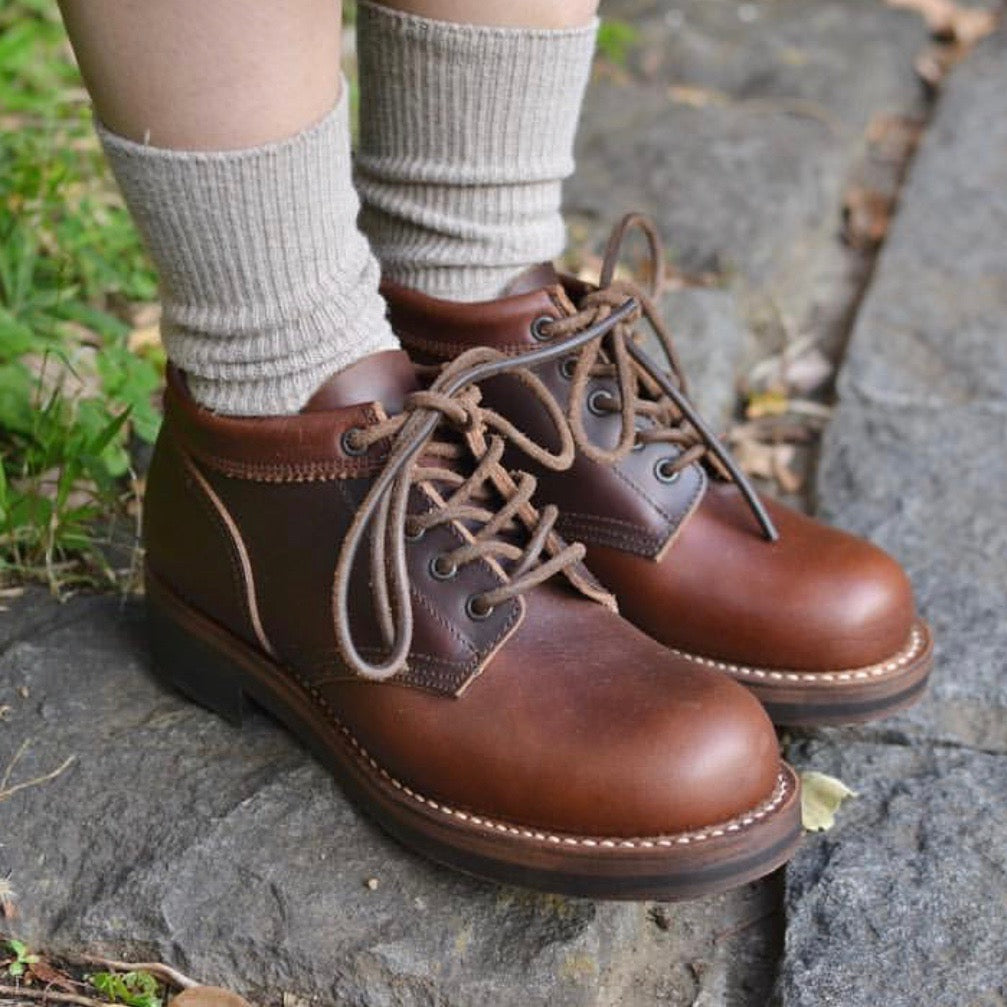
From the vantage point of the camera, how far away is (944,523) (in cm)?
Result: 174

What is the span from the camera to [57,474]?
5.31 feet

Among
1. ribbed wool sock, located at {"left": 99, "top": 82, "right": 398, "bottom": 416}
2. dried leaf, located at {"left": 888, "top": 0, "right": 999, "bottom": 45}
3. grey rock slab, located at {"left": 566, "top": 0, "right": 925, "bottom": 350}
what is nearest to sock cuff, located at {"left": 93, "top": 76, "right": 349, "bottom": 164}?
ribbed wool sock, located at {"left": 99, "top": 82, "right": 398, "bottom": 416}

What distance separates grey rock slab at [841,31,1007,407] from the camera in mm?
2084

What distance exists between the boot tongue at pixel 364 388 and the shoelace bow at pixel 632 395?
16cm

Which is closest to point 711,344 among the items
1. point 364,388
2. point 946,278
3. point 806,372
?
point 806,372

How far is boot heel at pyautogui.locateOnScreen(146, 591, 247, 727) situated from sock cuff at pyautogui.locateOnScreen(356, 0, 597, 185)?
450 millimetres

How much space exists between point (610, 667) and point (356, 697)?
20 centimetres

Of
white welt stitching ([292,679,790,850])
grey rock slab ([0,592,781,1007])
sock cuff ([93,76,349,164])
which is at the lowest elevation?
grey rock slab ([0,592,781,1007])

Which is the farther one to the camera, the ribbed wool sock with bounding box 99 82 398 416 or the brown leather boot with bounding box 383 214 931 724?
the brown leather boot with bounding box 383 214 931 724

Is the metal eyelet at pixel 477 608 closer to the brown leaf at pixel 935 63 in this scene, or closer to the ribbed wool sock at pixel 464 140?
the ribbed wool sock at pixel 464 140

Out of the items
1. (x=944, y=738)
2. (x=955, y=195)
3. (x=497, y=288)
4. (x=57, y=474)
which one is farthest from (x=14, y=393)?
(x=955, y=195)

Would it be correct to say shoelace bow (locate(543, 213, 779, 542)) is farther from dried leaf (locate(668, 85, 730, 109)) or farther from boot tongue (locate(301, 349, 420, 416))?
dried leaf (locate(668, 85, 730, 109))

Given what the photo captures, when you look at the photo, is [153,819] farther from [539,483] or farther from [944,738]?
[944,738]

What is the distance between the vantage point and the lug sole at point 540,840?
1.05 metres
